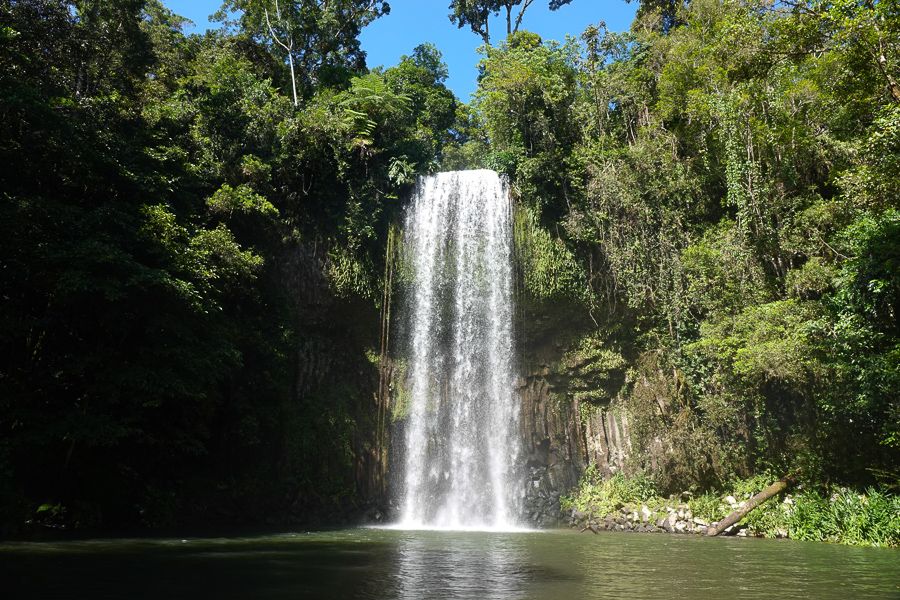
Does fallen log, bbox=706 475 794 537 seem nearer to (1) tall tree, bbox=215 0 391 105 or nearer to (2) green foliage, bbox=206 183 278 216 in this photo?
(2) green foliage, bbox=206 183 278 216

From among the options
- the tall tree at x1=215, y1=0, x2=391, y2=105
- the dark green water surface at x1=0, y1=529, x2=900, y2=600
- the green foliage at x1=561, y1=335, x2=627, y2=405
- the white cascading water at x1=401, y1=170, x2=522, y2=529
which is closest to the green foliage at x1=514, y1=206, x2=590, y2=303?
the white cascading water at x1=401, y1=170, x2=522, y2=529

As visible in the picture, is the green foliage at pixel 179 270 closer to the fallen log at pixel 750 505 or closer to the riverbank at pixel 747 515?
the riverbank at pixel 747 515

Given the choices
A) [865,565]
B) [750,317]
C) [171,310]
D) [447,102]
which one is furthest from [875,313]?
[447,102]

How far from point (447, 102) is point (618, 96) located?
45.9ft

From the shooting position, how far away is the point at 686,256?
17.3 meters

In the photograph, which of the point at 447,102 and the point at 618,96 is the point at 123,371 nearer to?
the point at 618,96

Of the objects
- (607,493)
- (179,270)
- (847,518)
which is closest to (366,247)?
(179,270)

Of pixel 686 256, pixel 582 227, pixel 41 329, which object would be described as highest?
pixel 582 227

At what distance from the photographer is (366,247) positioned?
20.4 metres

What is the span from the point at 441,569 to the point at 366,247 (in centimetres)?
1390

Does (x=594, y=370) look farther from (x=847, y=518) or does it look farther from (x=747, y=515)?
(x=847, y=518)

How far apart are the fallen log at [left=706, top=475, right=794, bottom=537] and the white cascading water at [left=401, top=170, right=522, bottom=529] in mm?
6010

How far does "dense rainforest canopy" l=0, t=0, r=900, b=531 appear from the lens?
40.0 feet

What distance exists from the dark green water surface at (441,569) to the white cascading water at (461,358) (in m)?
6.34
